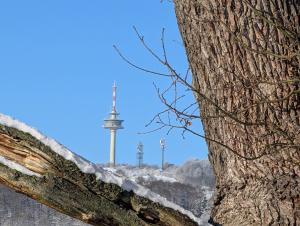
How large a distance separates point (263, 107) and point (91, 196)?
4.28 ft

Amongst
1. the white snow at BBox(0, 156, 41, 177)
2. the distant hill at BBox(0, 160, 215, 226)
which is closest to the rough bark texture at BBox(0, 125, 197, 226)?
the white snow at BBox(0, 156, 41, 177)

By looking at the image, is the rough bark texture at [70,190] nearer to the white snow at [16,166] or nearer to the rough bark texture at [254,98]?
the white snow at [16,166]

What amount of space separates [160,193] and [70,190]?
81.4 feet

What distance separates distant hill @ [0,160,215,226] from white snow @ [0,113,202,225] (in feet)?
0.56

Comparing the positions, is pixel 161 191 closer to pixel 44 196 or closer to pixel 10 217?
pixel 10 217

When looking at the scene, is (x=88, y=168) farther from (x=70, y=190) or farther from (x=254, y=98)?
(x=254, y=98)

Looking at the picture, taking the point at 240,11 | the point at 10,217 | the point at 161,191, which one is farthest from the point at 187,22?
the point at 161,191

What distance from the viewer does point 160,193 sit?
27750mm

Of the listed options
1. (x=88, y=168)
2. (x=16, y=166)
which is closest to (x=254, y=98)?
(x=88, y=168)

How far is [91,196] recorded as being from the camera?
312 cm

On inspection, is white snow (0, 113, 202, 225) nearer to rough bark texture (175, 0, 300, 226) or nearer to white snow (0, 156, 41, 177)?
white snow (0, 156, 41, 177)

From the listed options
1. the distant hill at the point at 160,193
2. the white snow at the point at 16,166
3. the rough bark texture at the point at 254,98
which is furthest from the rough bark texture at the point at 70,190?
the rough bark texture at the point at 254,98

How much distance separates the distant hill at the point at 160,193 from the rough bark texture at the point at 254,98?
36 cm

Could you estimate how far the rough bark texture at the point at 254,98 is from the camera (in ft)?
12.9
